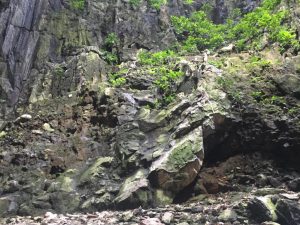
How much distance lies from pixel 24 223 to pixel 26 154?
17.3 feet

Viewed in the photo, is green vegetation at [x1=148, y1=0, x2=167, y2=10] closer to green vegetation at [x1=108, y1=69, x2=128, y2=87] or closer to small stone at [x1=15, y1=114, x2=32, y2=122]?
green vegetation at [x1=108, y1=69, x2=128, y2=87]

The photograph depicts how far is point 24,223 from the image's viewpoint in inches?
557

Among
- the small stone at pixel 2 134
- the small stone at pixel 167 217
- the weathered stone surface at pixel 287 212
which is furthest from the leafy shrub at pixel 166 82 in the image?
the weathered stone surface at pixel 287 212

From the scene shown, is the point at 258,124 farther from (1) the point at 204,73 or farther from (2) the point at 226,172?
(1) the point at 204,73

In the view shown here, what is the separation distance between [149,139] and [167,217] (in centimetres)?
570

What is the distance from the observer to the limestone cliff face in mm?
24797

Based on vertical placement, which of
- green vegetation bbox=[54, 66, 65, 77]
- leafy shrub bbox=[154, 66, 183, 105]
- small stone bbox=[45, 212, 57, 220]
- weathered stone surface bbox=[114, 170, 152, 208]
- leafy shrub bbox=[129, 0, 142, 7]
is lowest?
small stone bbox=[45, 212, 57, 220]

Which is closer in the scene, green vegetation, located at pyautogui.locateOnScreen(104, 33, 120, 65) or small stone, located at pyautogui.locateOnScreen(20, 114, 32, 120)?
small stone, located at pyautogui.locateOnScreen(20, 114, 32, 120)

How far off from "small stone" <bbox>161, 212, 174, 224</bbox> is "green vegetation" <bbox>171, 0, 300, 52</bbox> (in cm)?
1300

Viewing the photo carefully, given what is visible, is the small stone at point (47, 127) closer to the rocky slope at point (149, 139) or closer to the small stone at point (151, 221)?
the rocky slope at point (149, 139)

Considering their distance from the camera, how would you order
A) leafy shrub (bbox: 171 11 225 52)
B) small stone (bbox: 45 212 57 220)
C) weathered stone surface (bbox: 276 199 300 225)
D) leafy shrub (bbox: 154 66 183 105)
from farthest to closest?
leafy shrub (bbox: 171 11 225 52) → leafy shrub (bbox: 154 66 183 105) → small stone (bbox: 45 212 57 220) → weathered stone surface (bbox: 276 199 300 225)

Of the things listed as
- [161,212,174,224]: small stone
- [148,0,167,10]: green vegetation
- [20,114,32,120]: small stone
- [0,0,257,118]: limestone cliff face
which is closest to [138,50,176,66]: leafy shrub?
[0,0,257,118]: limestone cliff face

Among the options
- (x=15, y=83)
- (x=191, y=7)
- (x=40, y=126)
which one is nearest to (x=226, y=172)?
(x=40, y=126)

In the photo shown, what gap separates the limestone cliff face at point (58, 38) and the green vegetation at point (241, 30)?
1517 millimetres
